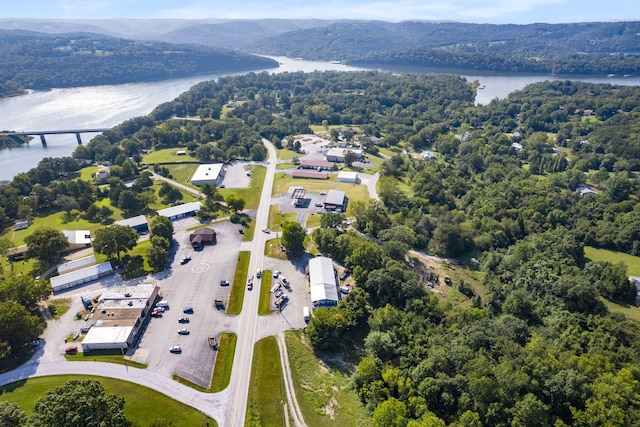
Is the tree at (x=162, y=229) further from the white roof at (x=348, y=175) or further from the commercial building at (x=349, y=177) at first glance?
the white roof at (x=348, y=175)

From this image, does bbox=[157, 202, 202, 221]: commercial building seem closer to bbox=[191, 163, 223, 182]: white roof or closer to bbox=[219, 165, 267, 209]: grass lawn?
bbox=[219, 165, 267, 209]: grass lawn

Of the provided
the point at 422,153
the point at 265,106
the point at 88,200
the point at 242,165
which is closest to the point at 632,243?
the point at 422,153

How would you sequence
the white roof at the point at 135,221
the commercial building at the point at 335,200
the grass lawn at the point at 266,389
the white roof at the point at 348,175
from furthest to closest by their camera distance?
1. the white roof at the point at 348,175
2. the commercial building at the point at 335,200
3. the white roof at the point at 135,221
4. the grass lawn at the point at 266,389

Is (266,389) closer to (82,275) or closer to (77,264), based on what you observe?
(82,275)

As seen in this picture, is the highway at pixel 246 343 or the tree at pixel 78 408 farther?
the highway at pixel 246 343

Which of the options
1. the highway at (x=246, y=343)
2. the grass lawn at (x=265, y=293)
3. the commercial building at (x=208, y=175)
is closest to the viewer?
the highway at (x=246, y=343)

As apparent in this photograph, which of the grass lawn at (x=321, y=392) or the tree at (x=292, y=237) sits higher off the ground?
the tree at (x=292, y=237)

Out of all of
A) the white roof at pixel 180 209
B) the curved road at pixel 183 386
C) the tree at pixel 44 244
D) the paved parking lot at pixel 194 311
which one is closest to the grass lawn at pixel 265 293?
the curved road at pixel 183 386
